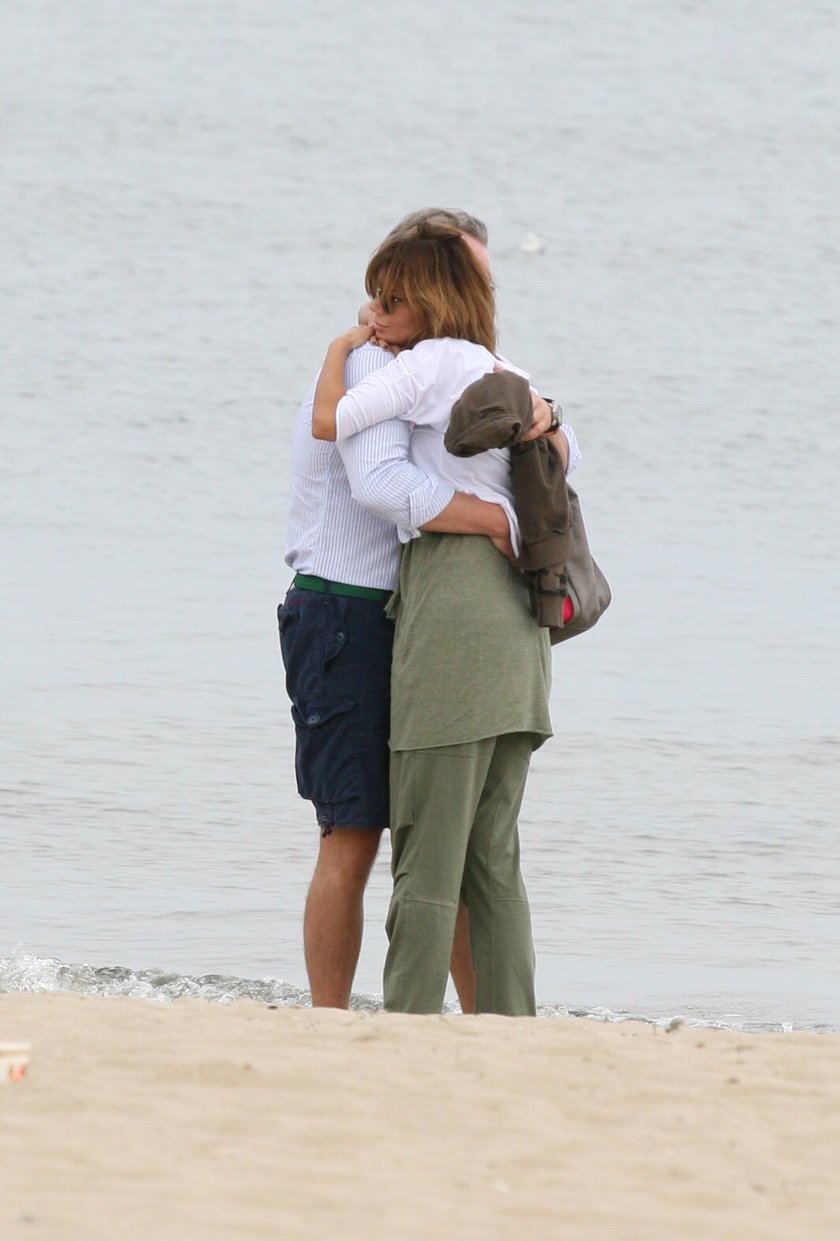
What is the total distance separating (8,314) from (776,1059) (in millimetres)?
20839

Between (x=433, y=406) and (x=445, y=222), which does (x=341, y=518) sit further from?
(x=445, y=222)

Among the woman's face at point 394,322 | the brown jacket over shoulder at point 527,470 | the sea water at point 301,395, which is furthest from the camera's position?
the sea water at point 301,395

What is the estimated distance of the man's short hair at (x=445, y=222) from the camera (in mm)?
4273

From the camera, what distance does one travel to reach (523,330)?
2456 centimetres

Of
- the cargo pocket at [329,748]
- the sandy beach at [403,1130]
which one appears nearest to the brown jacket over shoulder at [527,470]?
the cargo pocket at [329,748]

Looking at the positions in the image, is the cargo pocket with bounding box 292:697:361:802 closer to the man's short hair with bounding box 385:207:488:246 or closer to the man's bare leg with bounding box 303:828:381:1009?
the man's bare leg with bounding box 303:828:381:1009

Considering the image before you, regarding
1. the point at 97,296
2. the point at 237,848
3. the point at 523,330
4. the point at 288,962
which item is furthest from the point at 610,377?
the point at 288,962

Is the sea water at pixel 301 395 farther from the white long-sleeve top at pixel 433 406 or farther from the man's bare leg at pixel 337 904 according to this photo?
the white long-sleeve top at pixel 433 406

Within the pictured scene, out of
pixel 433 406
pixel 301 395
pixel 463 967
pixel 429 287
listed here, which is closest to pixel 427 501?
pixel 433 406

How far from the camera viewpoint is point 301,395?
2077 cm

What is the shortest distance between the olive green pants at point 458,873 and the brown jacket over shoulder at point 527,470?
1.13 feet

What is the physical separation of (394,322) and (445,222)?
23 centimetres

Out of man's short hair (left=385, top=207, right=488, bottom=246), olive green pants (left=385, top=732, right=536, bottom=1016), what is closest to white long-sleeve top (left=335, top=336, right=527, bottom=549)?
man's short hair (left=385, top=207, right=488, bottom=246)

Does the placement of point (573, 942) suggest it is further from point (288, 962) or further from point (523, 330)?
point (523, 330)
